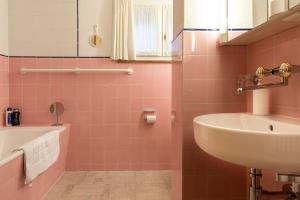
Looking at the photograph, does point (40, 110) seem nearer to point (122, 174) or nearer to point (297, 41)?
point (122, 174)

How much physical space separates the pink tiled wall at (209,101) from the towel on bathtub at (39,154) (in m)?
1.06

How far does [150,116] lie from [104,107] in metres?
0.53

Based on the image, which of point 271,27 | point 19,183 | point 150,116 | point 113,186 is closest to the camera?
point 271,27

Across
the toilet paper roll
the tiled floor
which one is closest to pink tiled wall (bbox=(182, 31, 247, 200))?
the tiled floor

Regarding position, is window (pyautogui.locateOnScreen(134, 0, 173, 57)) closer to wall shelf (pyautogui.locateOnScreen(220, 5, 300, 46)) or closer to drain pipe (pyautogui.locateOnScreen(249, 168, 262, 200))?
wall shelf (pyautogui.locateOnScreen(220, 5, 300, 46))

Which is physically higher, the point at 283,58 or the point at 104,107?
the point at 283,58

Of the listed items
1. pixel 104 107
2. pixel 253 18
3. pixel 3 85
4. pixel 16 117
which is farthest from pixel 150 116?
pixel 253 18

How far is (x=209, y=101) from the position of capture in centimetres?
191

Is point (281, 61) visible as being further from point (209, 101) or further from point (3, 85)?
point (3, 85)

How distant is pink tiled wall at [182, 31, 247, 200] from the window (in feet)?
4.65

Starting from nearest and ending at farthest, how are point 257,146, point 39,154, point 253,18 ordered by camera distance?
point 257,146 → point 253,18 → point 39,154

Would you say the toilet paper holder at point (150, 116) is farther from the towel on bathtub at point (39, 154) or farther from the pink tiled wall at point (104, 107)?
the towel on bathtub at point (39, 154)

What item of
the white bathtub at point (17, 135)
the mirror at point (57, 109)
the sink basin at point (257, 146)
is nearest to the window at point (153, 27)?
the mirror at point (57, 109)

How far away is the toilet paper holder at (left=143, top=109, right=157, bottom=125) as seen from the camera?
3.20 meters
